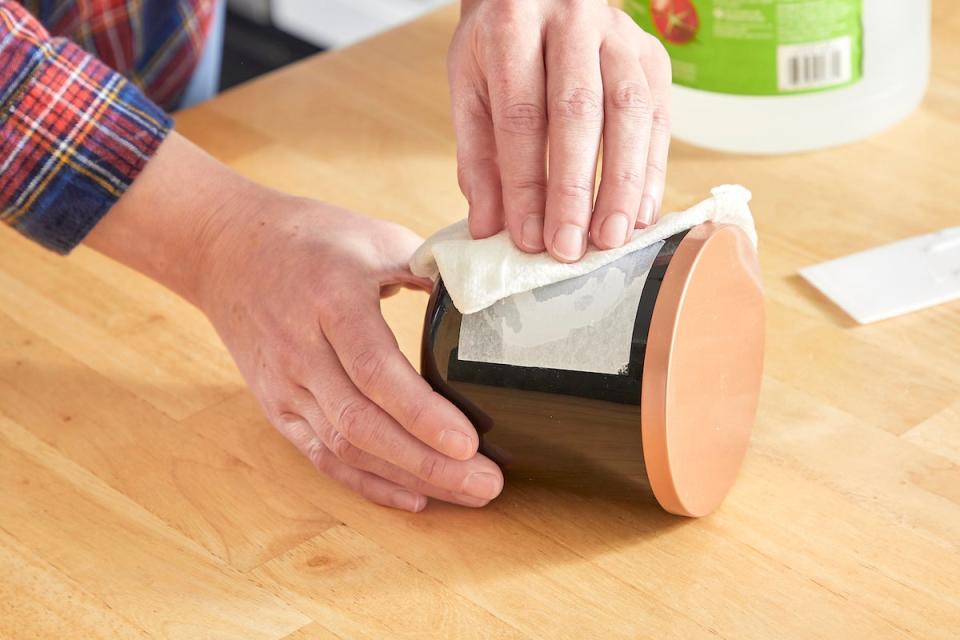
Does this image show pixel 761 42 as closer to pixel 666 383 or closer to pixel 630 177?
pixel 630 177

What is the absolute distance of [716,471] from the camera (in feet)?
2.21

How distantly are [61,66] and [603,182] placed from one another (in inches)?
14.7

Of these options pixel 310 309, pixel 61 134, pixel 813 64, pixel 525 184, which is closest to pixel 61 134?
pixel 61 134

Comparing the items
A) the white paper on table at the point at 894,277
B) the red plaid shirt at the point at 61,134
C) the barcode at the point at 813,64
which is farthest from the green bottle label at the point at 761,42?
the red plaid shirt at the point at 61,134

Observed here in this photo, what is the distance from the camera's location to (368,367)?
2.28 feet

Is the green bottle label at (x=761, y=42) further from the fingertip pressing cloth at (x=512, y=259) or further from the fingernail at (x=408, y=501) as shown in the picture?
the fingernail at (x=408, y=501)

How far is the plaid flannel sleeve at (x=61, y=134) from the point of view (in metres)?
0.81

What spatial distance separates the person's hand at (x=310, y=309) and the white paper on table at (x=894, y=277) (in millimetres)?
287

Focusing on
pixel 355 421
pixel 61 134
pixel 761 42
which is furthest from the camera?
pixel 761 42

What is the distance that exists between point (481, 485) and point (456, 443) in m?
0.03

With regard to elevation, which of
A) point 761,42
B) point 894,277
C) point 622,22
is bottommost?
point 894,277

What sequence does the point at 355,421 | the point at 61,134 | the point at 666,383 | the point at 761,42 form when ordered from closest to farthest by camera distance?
the point at 666,383 < the point at 355,421 < the point at 61,134 < the point at 761,42

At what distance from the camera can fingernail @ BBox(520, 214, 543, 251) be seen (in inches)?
26.0

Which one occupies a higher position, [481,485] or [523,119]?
[523,119]
